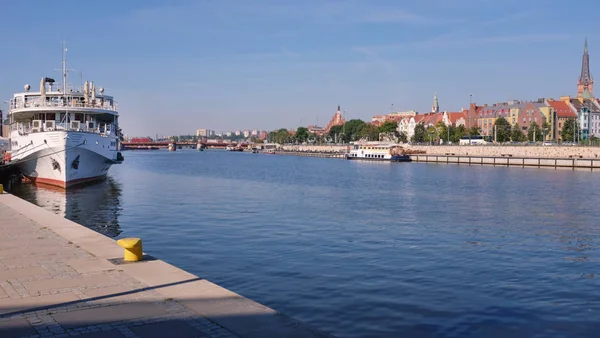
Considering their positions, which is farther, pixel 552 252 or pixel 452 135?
pixel 452 135

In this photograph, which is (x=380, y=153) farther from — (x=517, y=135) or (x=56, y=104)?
(x=56, y=104)

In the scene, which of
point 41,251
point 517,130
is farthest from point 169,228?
point 517,130

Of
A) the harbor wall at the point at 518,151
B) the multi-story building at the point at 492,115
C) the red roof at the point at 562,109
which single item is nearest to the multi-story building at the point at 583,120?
the red roof at the point at 562,109

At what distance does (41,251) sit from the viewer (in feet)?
55.5

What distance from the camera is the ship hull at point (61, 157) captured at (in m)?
49.9

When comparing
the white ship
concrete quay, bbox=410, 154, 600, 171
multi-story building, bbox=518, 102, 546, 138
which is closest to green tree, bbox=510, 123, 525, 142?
multi-story building, bbox=518, 102, 546, 138

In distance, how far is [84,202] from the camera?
42.4m

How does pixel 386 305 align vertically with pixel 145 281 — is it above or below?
below

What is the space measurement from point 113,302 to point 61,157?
42.4 meters

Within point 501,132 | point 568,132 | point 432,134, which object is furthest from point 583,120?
point 432,134

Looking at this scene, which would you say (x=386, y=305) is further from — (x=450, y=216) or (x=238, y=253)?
(x=450, y=216)

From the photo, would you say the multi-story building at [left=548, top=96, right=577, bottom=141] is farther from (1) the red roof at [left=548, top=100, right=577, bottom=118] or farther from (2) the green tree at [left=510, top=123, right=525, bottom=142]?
(2) the green tree at [left=510, top=123, right=525, bottom=142]

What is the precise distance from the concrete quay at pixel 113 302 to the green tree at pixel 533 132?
160624 millimetres

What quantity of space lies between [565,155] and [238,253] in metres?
112
